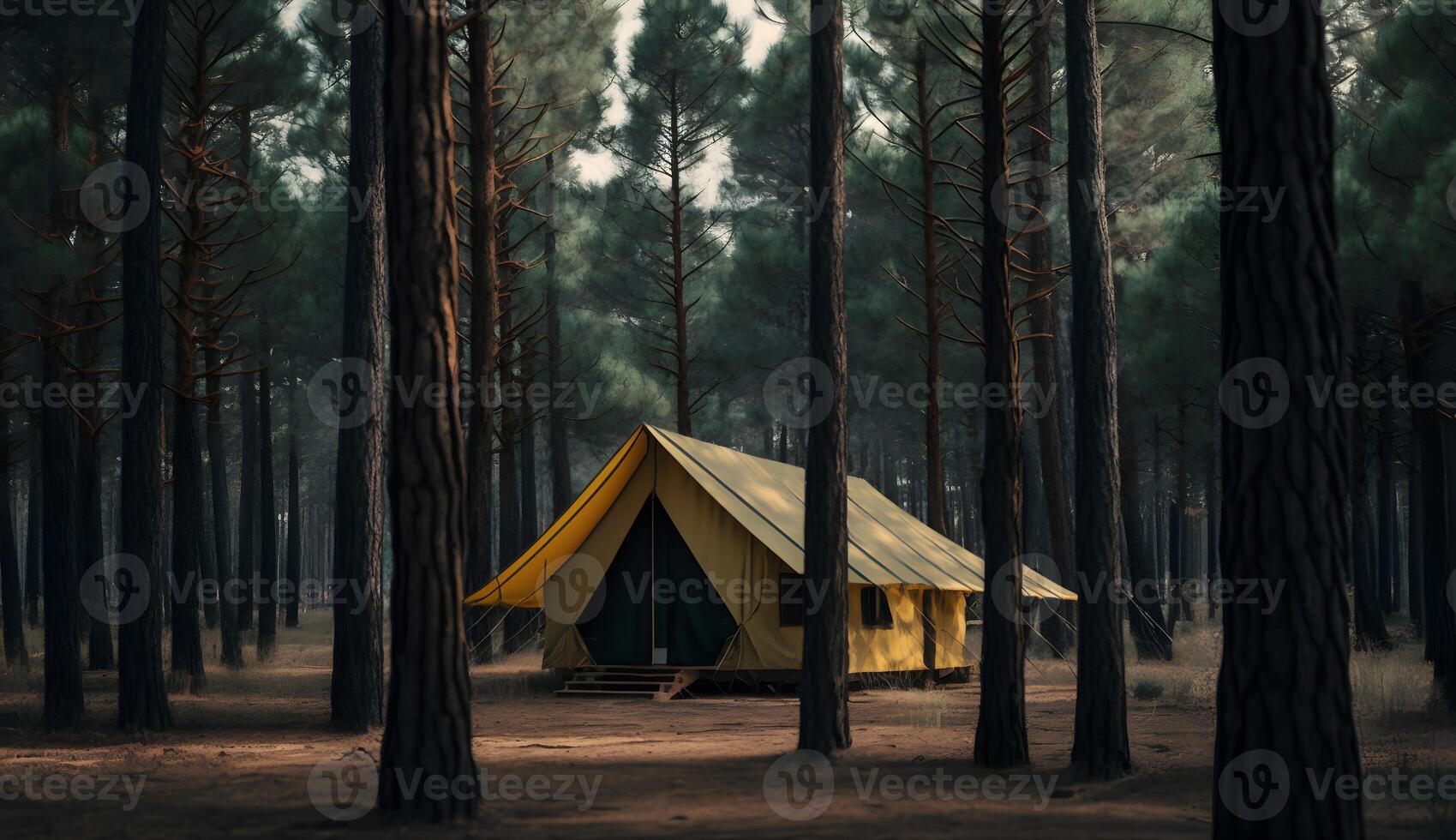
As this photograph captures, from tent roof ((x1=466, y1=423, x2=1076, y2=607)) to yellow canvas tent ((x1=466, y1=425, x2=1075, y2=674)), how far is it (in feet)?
0.08

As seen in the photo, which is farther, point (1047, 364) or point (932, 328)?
point (932, 328)

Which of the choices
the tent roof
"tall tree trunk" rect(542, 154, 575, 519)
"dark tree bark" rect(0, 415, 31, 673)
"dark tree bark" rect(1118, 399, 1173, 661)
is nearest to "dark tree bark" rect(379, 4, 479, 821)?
the tent roof

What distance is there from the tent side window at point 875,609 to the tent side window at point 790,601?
0.90m

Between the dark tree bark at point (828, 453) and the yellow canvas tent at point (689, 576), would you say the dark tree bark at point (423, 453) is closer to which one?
the dark tree bark at point (828, 453)

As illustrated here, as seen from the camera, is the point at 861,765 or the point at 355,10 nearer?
the point at 861,765

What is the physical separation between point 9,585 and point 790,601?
13485 mm

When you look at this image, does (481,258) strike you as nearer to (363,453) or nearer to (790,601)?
(790,601)

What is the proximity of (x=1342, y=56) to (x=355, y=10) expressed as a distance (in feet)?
65.2

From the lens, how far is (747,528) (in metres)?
15.0

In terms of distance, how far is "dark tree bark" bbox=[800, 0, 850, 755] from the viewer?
9.34 m

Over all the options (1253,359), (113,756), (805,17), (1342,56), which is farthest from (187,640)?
(1342,56)

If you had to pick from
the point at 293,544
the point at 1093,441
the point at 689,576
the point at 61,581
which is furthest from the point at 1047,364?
the point at 293,544

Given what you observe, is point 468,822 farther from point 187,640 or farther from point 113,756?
point 187,640

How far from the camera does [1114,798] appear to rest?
741 cm
